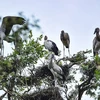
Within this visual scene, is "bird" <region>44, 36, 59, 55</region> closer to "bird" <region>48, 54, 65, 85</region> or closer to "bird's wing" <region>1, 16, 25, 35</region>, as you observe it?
"bird" <region>48, 54, 65, 85</region>

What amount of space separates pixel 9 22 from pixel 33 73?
244 centimetres

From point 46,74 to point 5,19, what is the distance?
230 cm

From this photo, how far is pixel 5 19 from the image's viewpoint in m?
13.1

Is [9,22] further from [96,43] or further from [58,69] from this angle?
[96,43]

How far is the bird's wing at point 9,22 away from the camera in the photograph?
12762 mm

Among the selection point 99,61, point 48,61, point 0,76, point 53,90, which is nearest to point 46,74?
point 48,61

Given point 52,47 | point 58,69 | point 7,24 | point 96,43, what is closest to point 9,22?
point 7,24

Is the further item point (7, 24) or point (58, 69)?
point (7, 24)

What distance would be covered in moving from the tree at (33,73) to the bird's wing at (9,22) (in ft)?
1.31

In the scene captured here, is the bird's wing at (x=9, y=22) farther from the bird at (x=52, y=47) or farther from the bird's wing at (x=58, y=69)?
the bird's wing at (x=58, y=69)

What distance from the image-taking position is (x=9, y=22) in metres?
13.2

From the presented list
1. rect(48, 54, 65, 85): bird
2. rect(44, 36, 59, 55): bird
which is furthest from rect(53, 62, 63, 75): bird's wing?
rect(44, 36, 59, 55): bird

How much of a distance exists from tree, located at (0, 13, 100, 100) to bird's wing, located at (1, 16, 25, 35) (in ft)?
1.31

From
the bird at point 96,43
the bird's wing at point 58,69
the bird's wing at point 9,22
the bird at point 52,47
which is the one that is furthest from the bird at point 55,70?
the bird's wing at point 9,22
